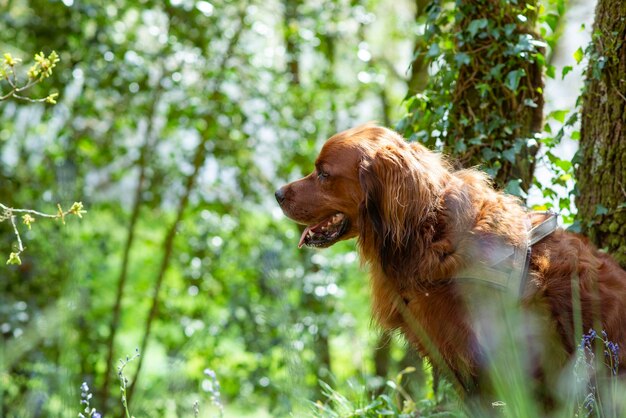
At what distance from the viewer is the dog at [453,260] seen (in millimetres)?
3029

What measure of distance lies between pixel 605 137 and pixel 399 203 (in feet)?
4.06

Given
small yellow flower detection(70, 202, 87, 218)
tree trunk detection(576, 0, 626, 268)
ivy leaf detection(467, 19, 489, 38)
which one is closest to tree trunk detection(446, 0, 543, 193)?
ivy leaf detection(467, 19, 489, 38)

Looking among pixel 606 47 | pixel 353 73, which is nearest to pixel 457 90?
pixel 606 47

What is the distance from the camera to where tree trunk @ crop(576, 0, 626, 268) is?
3.66m

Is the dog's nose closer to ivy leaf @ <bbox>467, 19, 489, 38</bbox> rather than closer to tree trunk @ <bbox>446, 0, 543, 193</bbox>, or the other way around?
tree trunk @ <bbox>446, 0, 543, 193</bbox>

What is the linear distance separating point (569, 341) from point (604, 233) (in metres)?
1.00

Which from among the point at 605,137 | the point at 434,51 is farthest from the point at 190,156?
the point at 605,137

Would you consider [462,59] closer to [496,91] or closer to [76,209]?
[496,91]

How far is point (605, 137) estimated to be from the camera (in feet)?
12.3

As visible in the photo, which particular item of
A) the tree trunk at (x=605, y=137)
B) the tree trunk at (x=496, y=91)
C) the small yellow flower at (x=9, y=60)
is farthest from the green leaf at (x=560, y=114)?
the small yellow flower at (x=9, y=60)

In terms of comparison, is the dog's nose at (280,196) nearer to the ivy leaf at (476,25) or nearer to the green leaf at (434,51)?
the green leaf at (434,51)

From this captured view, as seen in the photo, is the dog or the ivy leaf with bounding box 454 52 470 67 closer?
the dog

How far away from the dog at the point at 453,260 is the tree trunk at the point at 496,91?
22.8 inches

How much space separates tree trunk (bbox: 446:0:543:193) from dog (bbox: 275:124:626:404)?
0.58 m
